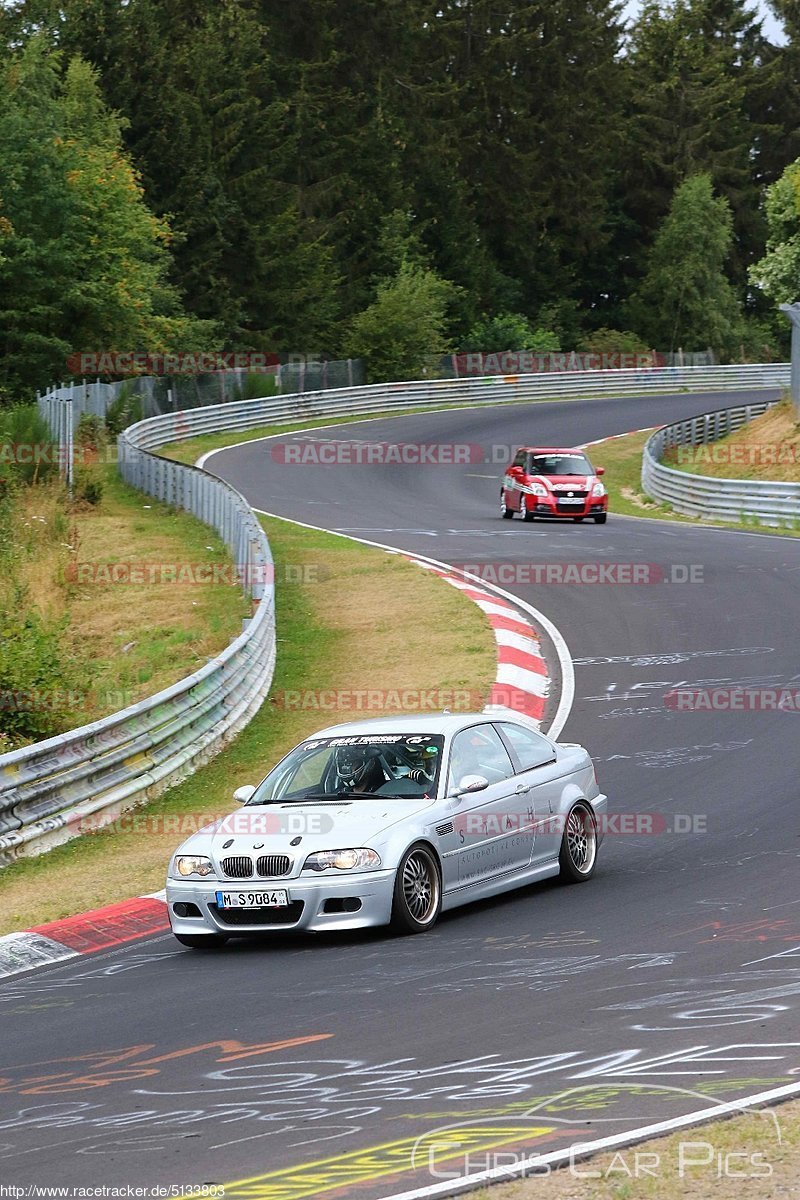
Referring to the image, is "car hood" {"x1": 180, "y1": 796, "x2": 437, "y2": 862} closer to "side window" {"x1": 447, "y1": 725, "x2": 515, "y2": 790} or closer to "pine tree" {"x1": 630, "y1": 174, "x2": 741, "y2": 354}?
"side window" {"x1": 447, "y1": 725, "x2": 515, "y2": 790}

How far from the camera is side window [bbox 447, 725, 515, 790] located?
11.1 metres

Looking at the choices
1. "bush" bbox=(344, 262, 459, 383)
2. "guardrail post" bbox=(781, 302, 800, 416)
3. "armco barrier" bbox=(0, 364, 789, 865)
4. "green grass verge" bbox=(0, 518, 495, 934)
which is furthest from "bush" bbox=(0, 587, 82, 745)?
"bush" bbox=(344, 262, 459, 383)

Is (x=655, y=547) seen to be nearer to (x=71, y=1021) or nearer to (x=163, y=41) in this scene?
(x=71, y=1021)

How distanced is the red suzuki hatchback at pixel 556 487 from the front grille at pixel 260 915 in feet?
84.4

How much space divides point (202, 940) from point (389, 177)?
83649 millimetres

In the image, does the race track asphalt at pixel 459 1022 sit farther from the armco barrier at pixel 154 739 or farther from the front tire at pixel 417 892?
the armco barrier at pixel 154 739

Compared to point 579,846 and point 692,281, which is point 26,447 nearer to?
point 579,846

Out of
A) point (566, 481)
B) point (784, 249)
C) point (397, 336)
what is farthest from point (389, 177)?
point (566, 481)

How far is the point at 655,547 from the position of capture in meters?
29.8

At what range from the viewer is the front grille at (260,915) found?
10078mm

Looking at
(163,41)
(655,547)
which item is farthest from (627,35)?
(655,547)

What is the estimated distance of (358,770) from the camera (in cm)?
1116

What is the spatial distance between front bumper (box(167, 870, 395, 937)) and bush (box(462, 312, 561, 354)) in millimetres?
74521

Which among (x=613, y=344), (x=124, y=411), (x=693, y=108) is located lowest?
(x=124, y=411)
